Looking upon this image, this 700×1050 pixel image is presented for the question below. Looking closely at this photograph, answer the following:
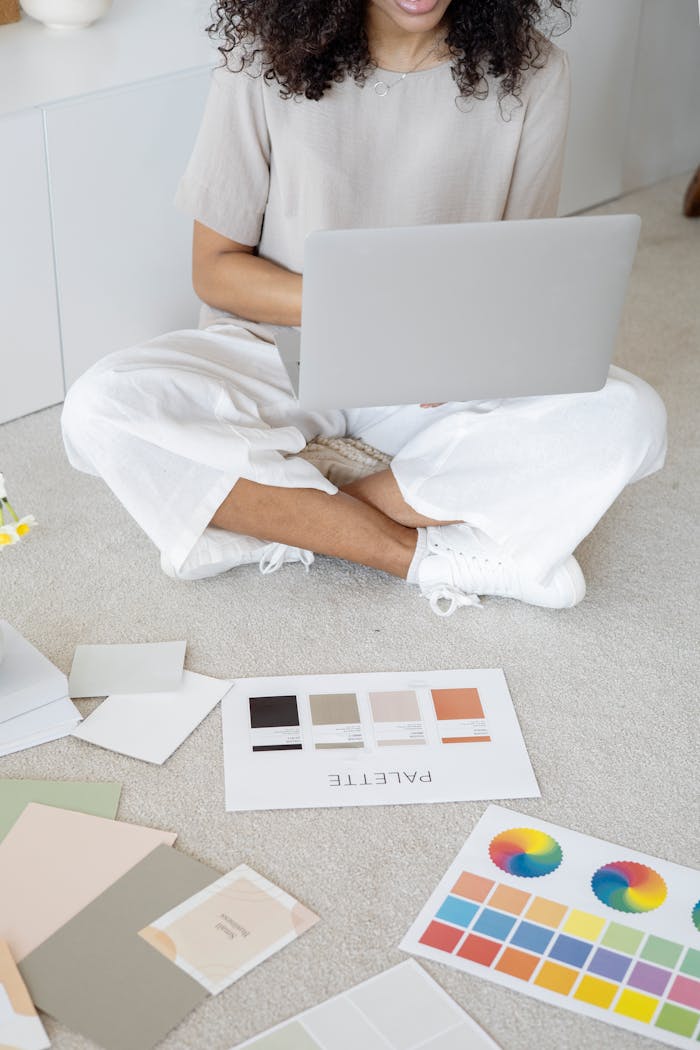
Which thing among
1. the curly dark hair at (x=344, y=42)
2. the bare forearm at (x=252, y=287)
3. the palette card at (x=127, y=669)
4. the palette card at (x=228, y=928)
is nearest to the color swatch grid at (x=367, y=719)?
the palette card at (x=127, y=669)

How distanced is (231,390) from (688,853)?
0.82m

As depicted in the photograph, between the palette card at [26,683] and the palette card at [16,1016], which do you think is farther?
the palette card at [26,683]

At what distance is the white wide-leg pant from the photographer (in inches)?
65.9

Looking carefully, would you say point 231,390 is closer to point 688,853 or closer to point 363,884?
point 363,884

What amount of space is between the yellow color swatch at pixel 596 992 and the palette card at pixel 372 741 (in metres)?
0.25

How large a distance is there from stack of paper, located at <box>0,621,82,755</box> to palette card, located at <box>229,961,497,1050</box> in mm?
482

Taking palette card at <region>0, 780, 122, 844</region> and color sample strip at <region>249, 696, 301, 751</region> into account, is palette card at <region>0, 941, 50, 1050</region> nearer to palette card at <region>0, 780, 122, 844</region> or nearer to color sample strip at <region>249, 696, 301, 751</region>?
palette card at <region>0, 780, 122, 844</region>

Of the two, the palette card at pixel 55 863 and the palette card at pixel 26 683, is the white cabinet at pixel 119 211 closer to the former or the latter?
the palette card at pixel 26 683

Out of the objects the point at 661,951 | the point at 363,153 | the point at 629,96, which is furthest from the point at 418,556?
the point at 629,96

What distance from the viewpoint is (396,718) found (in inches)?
61.9

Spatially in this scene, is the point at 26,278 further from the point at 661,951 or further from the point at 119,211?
the point at 661,951

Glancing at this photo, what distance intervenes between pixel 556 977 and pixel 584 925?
0.07 m

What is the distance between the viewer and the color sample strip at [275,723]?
153 centimetres

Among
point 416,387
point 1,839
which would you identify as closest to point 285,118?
point 416,387
